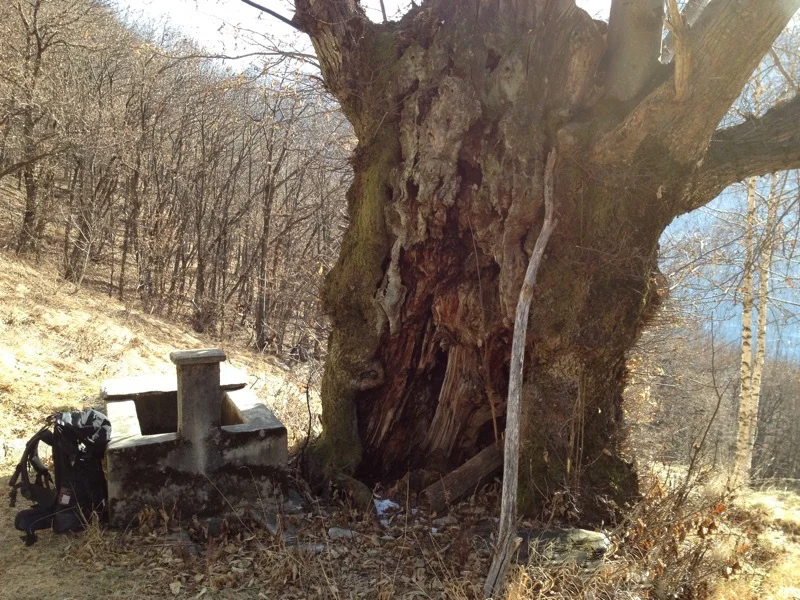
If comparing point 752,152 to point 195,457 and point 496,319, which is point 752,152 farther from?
point 195,457

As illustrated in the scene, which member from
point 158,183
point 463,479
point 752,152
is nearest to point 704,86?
point 752,152

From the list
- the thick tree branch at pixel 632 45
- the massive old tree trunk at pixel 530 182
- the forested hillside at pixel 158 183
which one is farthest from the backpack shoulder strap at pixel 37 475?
the forested hillside at pixel 158 183

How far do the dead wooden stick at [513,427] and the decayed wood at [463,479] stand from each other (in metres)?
1.12

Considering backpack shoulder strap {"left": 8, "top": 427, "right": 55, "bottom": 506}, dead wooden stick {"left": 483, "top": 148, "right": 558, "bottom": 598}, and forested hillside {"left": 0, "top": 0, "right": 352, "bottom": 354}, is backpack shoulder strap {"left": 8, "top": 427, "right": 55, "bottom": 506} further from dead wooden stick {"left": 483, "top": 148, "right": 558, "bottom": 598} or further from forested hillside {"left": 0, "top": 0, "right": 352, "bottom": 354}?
forested hillside {"left": 0, "top": 0, "right": 352, "bottom": 354}

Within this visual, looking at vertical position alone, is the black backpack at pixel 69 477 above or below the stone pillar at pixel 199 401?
below

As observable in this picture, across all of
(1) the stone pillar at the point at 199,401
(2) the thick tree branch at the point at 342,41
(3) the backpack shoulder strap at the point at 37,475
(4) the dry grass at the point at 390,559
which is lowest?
(4) the dry grass at the point at 390,559

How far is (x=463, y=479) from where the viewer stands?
218 inches

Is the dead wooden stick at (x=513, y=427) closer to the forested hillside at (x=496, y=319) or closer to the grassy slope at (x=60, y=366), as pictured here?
the forested hillside at (x=496, y=319)

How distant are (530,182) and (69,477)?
410 centimetres

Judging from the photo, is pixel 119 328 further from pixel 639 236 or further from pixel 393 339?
pixel 639 236

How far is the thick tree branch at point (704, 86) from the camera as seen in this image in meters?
4.18

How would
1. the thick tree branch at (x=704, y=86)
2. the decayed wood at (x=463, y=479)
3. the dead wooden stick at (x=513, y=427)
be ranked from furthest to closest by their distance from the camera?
the decayed wood at (x=463, y=479)
the thick tree branch at (x=704, y=86)
the dead wooden stick at (x=513, y=427)

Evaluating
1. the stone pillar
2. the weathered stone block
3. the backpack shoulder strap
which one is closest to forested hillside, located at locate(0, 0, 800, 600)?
the weathered stone block

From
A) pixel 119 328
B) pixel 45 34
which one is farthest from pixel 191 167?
pixel 119 328
